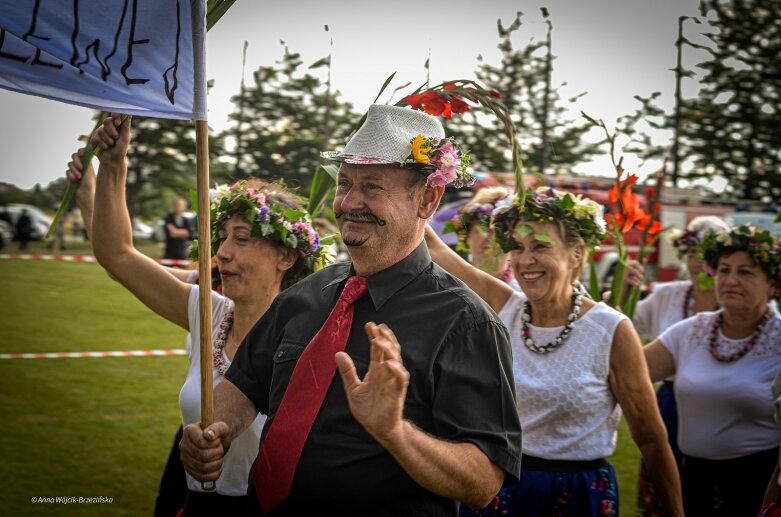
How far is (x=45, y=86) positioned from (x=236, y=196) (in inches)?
53.0

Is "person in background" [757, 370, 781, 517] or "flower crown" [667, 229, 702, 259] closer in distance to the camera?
"person in background" [757, 370, 781, 517]

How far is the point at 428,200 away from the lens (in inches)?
108

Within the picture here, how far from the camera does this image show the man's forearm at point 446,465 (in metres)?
2.10

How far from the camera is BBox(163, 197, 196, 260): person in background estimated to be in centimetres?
1415

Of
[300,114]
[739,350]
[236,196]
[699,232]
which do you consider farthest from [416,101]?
[300,114]

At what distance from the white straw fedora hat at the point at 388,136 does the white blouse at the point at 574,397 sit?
1454 millimetres

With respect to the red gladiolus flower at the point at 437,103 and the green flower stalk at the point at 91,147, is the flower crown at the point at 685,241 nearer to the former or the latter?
the red gladiolus flower at the point at 437,103

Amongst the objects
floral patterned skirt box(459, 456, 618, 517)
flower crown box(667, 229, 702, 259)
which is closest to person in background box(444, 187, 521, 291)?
floral patterned skirt box(459, 456, 618, 517)

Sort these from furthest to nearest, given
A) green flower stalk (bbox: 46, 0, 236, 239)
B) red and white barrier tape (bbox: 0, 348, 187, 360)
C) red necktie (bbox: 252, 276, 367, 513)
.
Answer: red and white barrier tape (bbox: 0, 348, 187, 360) → green flower stalk (bbox: 46, 0, 236, 239) → red necktie (bbox: 252, 276, 367, 513)

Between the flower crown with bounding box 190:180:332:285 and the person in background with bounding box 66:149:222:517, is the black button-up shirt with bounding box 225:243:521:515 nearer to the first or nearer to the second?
the flower crown with bounding box 190:180:332:285

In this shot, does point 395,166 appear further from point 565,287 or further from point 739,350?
point 739,350

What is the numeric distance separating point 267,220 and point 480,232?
200cm

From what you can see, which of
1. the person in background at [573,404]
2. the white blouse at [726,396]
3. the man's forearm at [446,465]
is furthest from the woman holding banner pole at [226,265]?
the white blouse at [726,396]

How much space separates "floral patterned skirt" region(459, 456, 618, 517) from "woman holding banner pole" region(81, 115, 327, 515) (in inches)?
45.5
